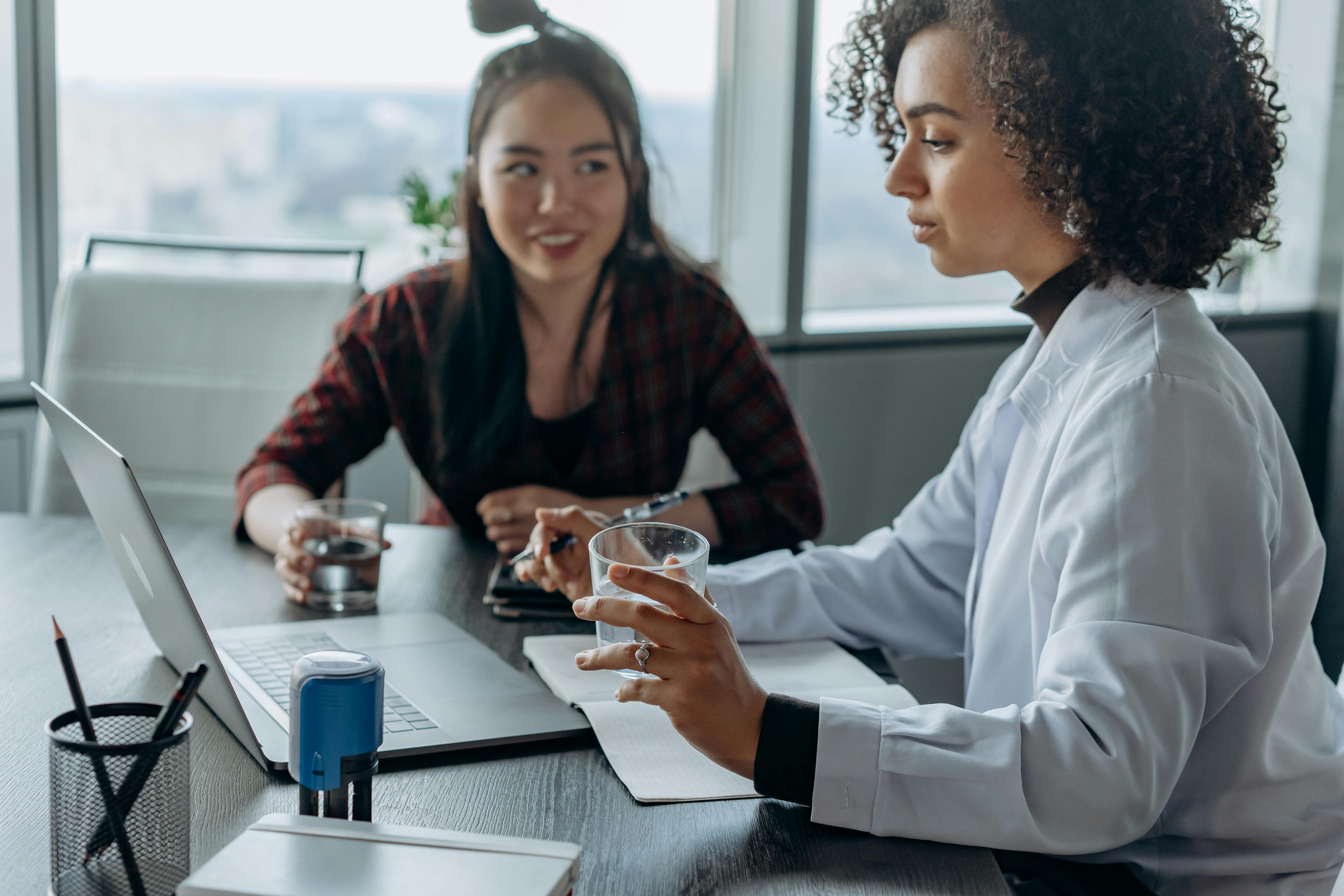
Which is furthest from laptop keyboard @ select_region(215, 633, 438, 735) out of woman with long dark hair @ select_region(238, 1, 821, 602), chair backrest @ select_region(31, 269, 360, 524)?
chair backrest @ select_region(31, 269, 360, 524)

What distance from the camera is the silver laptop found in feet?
2.74

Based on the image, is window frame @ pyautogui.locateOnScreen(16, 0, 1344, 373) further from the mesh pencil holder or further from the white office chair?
the mesh pencil holder

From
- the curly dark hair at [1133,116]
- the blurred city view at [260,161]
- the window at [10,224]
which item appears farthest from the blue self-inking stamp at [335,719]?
the window at [10,224]

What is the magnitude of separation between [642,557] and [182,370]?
125cm

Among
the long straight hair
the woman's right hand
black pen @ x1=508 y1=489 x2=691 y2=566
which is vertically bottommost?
the woman's right hand

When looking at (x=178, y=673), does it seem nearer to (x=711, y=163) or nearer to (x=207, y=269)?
(x=207, y=269)

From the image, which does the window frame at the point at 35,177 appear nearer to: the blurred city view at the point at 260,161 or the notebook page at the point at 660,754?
the blurred city view at the point at 260,161

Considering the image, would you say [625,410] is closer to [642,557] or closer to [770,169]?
[642,557]

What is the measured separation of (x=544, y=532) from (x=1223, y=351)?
0.65 meters

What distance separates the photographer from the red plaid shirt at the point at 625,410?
168cm

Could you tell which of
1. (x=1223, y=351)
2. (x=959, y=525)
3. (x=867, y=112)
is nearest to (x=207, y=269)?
(x=867, y=112)

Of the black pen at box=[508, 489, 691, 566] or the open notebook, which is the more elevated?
the black pen at box=[508, 489, 691, 566]

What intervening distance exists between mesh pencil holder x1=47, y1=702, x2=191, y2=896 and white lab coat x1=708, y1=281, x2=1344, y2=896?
40cm

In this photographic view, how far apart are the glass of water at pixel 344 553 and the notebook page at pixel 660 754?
392 millimetres
